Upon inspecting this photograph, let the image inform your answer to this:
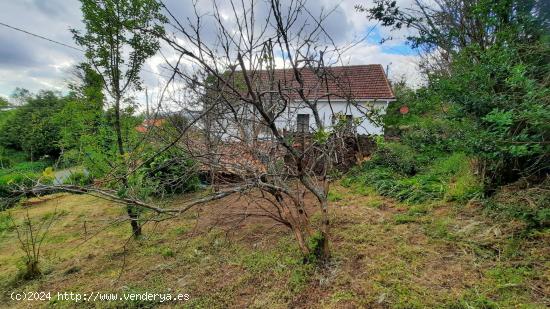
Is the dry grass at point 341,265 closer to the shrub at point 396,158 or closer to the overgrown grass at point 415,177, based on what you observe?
the overgrown grass at point 415,177

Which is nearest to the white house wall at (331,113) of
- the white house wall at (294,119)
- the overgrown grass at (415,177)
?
the white house wall at (294,119)

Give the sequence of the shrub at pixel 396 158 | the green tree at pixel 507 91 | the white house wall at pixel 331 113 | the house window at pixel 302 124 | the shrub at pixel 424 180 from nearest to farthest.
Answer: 1. the green tree at pixel 507 91
2. the white house wall at pixel 331 113
3. the house window at pixel 302 124
4. the shrub at pixel 424 180
5. the shrub at pixel 396 158

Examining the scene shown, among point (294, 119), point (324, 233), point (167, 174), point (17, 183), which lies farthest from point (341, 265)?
point (17, 183)

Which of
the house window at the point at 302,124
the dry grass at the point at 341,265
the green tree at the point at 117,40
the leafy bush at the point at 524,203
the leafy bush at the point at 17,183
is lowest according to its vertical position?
the dry grass at the point at 341,265

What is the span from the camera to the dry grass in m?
2.30

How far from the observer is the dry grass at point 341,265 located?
2301mm

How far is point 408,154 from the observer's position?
281 inches

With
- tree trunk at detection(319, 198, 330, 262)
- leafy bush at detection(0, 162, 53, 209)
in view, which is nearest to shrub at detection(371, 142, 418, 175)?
tree trunk at detection(319, 198, 330, 262)

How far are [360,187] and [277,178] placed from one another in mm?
3677

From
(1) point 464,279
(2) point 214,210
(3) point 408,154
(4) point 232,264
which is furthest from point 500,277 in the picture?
(3) point 408,154

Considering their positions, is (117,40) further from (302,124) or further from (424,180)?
(424,180)

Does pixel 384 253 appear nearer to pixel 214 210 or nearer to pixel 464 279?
pixel 464 279

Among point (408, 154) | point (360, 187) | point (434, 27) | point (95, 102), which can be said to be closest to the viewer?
point (95, 102)

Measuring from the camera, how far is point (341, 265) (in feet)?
9.40
